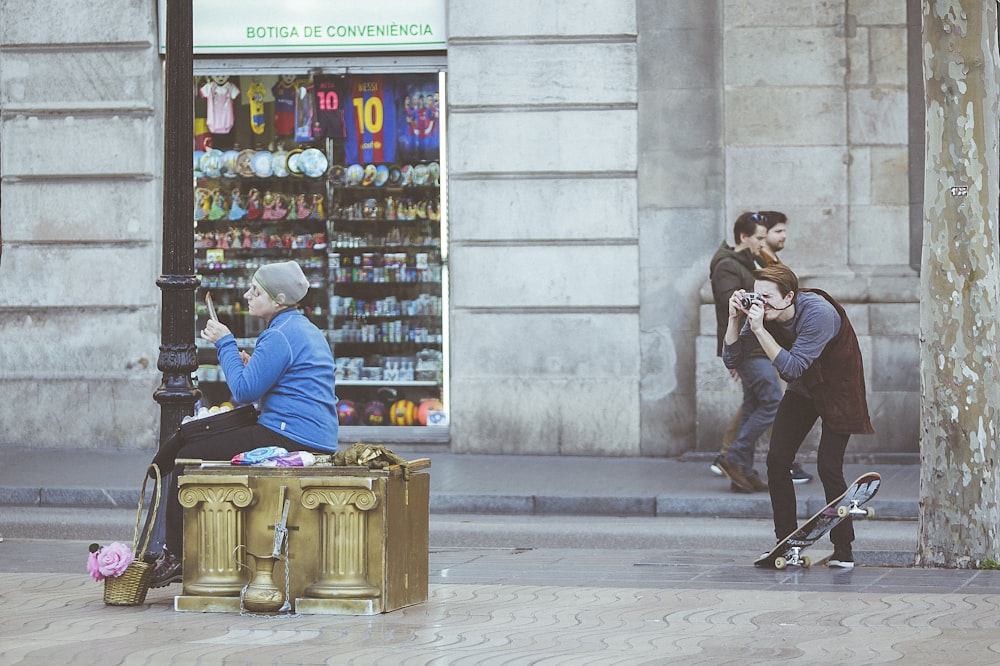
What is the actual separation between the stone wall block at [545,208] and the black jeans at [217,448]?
24.1 feet

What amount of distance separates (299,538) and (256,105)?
29.7 ft

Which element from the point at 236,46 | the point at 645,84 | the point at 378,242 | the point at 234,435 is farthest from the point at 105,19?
the point at 234,435

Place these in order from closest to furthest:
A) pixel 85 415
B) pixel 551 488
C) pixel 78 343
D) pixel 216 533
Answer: pixel 216 533, pixel 551 488, pixel 85 415, pixel 78 343

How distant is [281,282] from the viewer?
24.3 feet

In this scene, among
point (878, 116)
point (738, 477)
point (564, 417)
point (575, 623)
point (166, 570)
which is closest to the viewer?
point (575, 623)

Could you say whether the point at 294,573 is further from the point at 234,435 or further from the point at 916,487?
the point at 916,487

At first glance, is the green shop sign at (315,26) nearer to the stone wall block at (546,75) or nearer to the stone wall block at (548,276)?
the stone wall block at (546,75)

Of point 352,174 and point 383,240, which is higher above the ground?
point 352,174

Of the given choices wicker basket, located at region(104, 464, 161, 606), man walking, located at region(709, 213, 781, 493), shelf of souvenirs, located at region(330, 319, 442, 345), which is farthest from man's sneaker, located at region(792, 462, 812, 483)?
wicker basket, located at region(104, 464, 161, 606)

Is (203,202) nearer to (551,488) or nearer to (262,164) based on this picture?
(262,164)

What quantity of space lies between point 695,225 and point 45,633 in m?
8.97

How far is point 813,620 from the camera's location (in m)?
6.76

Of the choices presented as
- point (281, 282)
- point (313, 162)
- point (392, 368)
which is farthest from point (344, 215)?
point (281, 282)

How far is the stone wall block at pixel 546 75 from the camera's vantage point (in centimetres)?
1438
